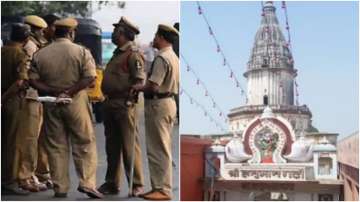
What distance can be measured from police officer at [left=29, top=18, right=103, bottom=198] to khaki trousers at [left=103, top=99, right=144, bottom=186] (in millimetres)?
128

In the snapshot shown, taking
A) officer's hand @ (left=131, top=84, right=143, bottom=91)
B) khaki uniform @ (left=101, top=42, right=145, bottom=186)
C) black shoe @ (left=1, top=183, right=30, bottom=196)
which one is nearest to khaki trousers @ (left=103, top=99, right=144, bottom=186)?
khaki uniform @ (left=101, top=42, right=145, bottom=186)

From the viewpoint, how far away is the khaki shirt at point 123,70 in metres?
4.65

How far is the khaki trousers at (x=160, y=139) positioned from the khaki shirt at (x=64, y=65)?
498 mm

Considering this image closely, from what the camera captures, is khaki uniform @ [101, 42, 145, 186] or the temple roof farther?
the temple roof

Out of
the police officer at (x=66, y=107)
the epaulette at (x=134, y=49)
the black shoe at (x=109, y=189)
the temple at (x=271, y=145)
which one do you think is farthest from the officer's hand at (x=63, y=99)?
the temple at (x=271, y=145)

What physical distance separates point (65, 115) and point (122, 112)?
400 mm

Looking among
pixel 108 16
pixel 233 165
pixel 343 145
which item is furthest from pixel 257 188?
pixel 108 16

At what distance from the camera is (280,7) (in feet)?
15.8

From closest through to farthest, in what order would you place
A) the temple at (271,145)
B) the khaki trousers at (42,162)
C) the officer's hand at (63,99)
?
the officer's hand at (63,99), the khaki trousers at (42,162), the temple at (271,145)

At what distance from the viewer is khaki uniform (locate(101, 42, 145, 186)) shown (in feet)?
15.3

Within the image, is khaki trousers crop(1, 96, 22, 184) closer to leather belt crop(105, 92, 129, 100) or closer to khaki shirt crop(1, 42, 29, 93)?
khaki shirt crop(1, 42, 29, 93)

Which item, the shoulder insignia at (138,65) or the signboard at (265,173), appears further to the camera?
the signboard at (265,173)

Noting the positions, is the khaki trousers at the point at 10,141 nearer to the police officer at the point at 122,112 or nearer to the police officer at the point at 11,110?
the police officer at the point at 11,110

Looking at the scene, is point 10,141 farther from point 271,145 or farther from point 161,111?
point 271,145
